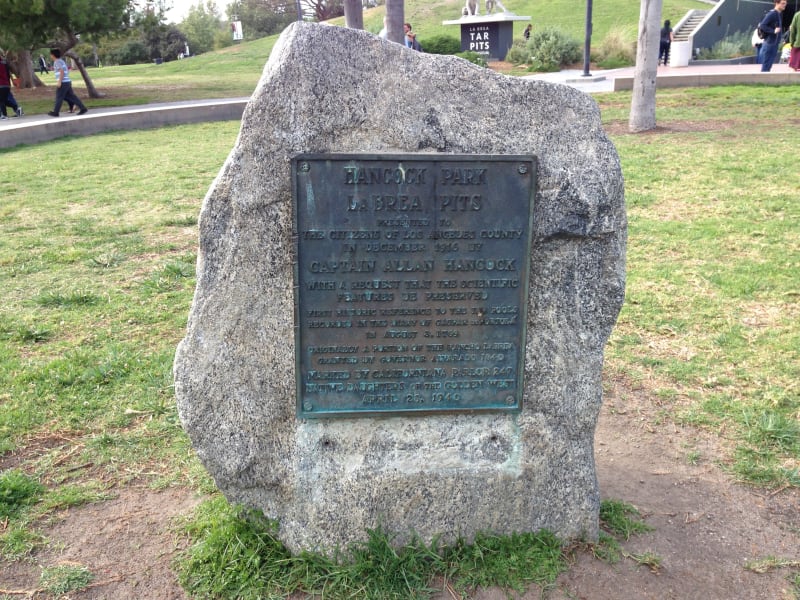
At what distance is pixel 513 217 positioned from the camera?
2807 mm

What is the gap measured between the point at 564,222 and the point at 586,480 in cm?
116

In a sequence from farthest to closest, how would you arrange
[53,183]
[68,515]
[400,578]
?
[53,183] < [68,515] < [400,578]

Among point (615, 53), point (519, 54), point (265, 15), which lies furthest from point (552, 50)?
point (265, 15)

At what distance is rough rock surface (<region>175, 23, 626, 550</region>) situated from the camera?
2705mm

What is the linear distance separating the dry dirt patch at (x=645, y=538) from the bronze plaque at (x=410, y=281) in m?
0.90

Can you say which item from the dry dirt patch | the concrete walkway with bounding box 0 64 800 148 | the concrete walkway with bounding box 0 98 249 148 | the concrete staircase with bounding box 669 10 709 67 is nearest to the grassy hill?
the concrete staircase with bounding box 669 10 709 67

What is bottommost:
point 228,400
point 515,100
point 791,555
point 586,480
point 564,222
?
point 791,555

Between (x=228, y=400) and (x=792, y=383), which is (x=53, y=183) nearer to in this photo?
(x=228, y=400)

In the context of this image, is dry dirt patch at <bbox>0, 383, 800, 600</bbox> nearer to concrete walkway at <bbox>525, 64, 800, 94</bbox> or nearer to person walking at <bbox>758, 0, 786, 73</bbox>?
concrete walkway at <bbox>525, 64, 800, 94</bbox>

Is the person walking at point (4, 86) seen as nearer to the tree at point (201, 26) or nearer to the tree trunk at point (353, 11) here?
the tree trunk at point (353, 11)

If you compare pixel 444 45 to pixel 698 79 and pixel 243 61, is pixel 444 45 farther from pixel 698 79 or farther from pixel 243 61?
pixel 243 61

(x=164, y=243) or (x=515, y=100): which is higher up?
(x=515, y=100)

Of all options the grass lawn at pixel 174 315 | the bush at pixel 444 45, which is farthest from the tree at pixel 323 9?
the grass lawn at pixel 174 315

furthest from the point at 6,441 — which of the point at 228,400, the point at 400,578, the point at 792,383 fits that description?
the point at 792,383
